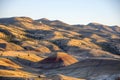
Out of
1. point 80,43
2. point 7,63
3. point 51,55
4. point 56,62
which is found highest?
point 51,55

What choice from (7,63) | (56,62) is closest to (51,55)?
(56,62)

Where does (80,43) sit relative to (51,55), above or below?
below

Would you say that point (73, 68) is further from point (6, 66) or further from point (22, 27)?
point (22, 27)

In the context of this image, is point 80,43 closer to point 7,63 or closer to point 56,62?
point 56,62

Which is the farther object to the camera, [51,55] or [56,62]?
[51,55]

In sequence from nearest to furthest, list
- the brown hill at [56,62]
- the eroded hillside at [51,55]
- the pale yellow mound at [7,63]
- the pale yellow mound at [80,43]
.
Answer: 1. the eroded hillside at [51,55]
2. the pale yellow mound at [7,63]
3. the brown hill at [56,62]
4. the pale yellow mound at [80,43]

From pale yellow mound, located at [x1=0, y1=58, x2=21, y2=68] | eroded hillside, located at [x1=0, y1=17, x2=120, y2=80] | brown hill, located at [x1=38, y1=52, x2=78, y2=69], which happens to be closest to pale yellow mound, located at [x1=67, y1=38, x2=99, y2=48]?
eroded hillside, located at [x1=0, y1=17, x2=120, y2=80]

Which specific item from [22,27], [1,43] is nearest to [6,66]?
[1,43]

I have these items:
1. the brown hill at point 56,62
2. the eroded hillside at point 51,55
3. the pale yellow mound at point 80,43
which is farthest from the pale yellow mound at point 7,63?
the pale yellow mound at point 80,43

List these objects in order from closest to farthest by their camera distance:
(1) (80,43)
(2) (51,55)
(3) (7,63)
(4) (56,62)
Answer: (3) (7,63) → (4) (56,62) → (2) (51,55) → (1) (80,43)

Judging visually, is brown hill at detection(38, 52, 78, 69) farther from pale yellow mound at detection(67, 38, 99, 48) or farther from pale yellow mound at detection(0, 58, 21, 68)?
pale yellow mound at detection(67, 38, 99, 48)

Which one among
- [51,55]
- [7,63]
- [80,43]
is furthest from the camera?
[80,43]

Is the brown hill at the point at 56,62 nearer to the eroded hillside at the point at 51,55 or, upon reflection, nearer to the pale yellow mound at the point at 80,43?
the eroded hillside at the point at 51,55

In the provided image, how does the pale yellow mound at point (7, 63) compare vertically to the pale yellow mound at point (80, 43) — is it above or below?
above
